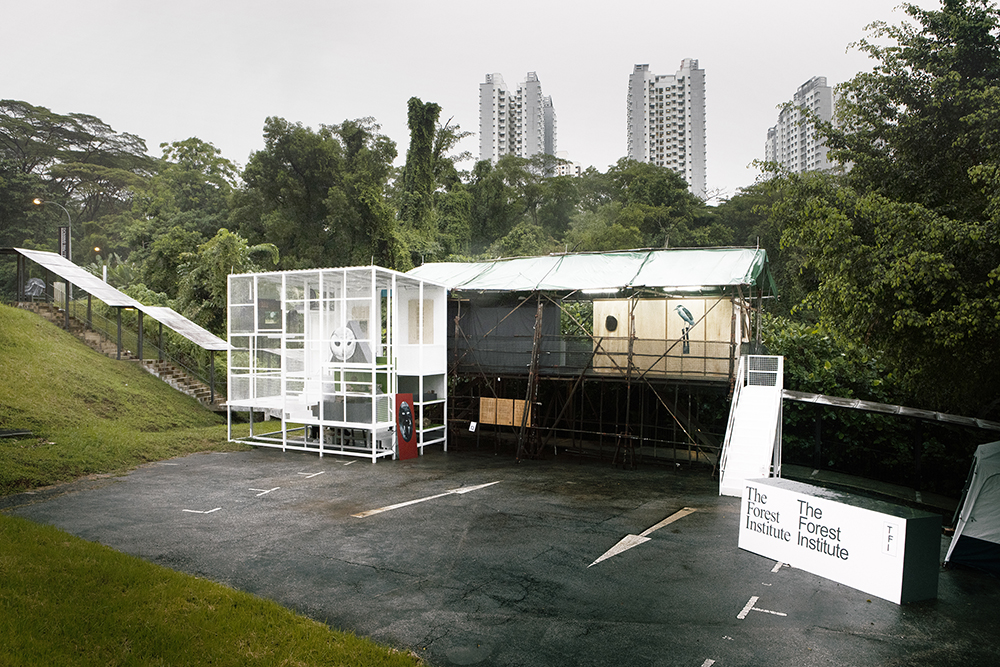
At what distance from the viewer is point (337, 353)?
1703 centimetres

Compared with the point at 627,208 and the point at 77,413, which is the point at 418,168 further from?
the point at 77,413

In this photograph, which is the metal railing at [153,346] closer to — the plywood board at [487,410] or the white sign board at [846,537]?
the plywood board at [487,410]

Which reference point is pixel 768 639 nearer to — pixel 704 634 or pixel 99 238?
pixel 704 634

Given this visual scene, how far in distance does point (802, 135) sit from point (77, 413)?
92.9 m

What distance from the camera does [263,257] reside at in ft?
119

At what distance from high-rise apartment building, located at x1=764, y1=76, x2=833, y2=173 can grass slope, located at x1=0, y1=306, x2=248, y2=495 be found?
73736 millimetres

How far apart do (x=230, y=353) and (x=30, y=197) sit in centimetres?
3193

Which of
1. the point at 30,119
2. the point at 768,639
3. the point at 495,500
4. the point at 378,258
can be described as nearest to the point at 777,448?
the point at 495,500

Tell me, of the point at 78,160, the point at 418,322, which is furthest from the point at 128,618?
the point at 78,160

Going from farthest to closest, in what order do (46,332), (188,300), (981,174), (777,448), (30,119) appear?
(30,119), (188,300), (46,332), (777,448), (981,174)

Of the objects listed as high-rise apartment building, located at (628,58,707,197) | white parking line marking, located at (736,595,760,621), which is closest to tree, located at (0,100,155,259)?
white parking line marking, located at (736,595,760,621)

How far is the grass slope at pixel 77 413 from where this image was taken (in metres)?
13.7

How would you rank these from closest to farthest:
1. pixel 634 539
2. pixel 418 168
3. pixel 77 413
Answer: pixel 634 539 → pixel 77 413 → pixel 418 168

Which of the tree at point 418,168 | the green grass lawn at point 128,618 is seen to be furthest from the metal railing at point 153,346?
the tree at point 418,168
